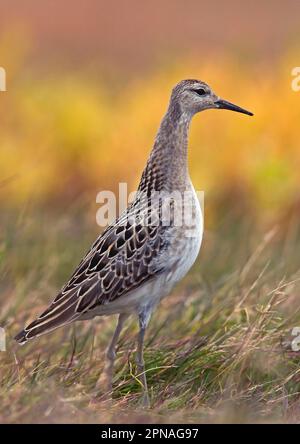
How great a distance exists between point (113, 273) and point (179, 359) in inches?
24.1

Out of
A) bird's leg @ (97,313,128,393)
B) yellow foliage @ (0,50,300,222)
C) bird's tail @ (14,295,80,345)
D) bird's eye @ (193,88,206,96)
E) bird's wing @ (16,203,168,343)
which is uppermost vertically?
bird's eye @ (193,88,206,96)

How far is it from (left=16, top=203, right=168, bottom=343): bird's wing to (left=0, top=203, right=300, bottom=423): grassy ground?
21 centimetres

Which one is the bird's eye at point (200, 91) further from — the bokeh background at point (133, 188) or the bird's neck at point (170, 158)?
the bokeh background at point (133, 188)

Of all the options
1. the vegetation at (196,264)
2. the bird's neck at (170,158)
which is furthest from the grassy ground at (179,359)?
the bird's neck at (170,158)

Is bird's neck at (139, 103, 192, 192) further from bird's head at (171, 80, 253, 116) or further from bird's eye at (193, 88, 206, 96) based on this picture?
bird's eye at (193, 88, 206, 96)

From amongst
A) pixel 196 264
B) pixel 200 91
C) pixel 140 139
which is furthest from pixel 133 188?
pixel 200 91

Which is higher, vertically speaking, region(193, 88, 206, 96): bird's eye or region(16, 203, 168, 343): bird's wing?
region(193, 88, 206, 96): bird's eye

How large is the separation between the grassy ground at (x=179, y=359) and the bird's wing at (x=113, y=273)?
8.2 inches

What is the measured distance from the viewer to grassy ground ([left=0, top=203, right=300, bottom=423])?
6.09 m

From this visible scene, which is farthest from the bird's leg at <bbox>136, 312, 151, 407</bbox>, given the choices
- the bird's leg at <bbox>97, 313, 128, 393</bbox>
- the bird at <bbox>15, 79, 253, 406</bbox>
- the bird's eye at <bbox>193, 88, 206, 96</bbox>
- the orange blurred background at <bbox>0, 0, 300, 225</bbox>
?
the orange blurred background at <bbox>0, 0, 300, 225</bbox>

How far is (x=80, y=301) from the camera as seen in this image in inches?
267

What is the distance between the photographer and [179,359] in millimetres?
6789

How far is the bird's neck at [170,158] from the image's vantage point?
701 centimetres
